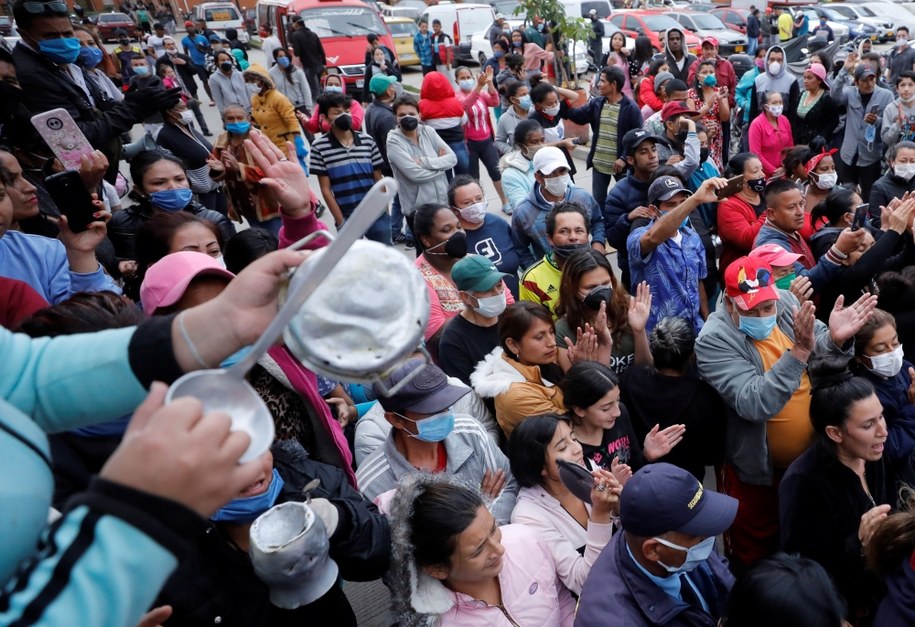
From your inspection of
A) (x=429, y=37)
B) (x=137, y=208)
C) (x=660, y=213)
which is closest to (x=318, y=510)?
(x=137, y=208)

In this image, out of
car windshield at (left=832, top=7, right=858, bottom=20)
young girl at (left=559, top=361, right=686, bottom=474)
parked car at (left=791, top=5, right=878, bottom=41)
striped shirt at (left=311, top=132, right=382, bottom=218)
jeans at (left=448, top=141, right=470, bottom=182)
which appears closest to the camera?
young girl at (left=559, top=361, right=686, bottom=474)

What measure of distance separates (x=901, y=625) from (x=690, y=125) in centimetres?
464

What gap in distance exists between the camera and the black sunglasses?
12.9 ft

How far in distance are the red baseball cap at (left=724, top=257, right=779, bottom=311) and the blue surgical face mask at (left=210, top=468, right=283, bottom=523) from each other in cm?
229

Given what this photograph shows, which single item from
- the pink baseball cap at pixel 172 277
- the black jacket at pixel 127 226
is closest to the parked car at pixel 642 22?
the black jacket at pixel 127 226

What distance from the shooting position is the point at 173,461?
0.79 metres

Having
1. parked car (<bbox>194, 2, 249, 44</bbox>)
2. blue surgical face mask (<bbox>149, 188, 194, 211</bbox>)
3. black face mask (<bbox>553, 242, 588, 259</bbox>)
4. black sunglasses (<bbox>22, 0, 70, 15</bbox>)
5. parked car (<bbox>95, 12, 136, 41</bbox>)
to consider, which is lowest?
parked car (<bbox>95, 12, 136, 41</bbox>)

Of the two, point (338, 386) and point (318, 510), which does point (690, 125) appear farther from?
point (318, 510)

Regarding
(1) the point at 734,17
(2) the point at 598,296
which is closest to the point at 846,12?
(1) the point at 734,17

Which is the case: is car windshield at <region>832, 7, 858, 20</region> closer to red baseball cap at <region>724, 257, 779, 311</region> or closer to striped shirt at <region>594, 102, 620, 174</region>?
striped shirt at <region>594, 102, 620, 174</region>

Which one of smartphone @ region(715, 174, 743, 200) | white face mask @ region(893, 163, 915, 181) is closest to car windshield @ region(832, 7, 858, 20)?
white face mask @ region(893, 163, 915, 181)

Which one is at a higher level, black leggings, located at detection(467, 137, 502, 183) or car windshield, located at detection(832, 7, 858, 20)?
black leggings, located at detection(467, 137, 502, 183)

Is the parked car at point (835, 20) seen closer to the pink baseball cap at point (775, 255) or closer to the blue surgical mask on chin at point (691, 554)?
the pink baseball cap at point (775, 255)

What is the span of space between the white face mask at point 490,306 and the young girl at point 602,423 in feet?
2.46
